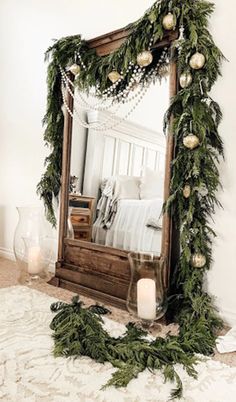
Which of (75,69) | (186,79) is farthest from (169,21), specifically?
(75,69)

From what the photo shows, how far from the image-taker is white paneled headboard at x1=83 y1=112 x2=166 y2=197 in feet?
6.64

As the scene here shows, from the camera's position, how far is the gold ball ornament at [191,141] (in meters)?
1.74

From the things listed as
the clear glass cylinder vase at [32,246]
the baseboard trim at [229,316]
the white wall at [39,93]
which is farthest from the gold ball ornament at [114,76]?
the baseboard trim at [229,316]

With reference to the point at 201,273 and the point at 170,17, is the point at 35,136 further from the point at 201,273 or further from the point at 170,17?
the point at 201,273

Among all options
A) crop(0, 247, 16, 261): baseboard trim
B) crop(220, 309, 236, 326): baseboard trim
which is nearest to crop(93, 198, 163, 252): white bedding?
crop(220, 309, 236, 326): baseboard trim

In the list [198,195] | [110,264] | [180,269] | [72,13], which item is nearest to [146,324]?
[180,269]

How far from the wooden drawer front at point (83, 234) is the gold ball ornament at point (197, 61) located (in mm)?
1280

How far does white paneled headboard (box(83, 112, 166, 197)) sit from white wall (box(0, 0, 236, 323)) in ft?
1.34

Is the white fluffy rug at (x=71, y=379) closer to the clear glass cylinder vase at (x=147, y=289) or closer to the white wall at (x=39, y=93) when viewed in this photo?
the clear glass cylinder vase at (x=147, y=289)

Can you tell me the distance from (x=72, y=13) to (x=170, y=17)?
1.18 m

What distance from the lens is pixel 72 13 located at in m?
2.70

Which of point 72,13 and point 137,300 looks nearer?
point 137,300

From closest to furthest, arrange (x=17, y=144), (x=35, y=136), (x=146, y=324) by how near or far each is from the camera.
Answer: (x=146, y=324) → (x=35, y=136) → (x=17, y=144)

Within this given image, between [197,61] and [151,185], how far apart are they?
0.74m
